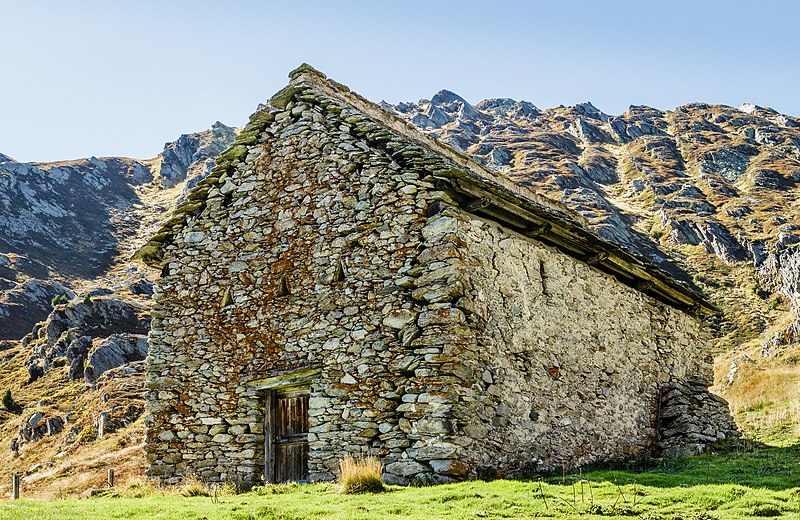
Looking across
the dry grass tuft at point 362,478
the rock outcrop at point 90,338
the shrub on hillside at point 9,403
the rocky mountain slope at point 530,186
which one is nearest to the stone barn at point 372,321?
the dry grass tuft at point 362,478

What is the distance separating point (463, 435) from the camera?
991cm

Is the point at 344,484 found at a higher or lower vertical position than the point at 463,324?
lower

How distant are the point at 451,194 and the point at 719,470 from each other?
5992mm

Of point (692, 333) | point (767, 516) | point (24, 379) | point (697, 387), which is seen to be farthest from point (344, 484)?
point (24, 379)

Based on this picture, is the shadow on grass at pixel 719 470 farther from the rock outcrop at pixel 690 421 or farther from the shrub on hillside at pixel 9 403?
the shrub on hillside at pixel 9 403

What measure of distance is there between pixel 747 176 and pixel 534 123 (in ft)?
179

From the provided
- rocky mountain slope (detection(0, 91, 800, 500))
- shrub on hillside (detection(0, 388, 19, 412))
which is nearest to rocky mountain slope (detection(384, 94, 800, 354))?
rocky mountain slope (detection(0, 91, 800, 500))

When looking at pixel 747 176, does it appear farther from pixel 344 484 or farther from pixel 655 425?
pixel 344 484

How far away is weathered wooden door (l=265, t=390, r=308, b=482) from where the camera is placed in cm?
1211

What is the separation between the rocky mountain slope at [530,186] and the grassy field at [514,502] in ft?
25.5

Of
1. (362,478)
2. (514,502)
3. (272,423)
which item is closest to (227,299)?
(272,423)

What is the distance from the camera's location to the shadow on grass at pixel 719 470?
9.23 m

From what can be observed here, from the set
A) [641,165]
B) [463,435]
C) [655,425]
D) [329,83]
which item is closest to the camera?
[463,435]

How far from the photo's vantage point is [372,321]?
11047 millimetres
